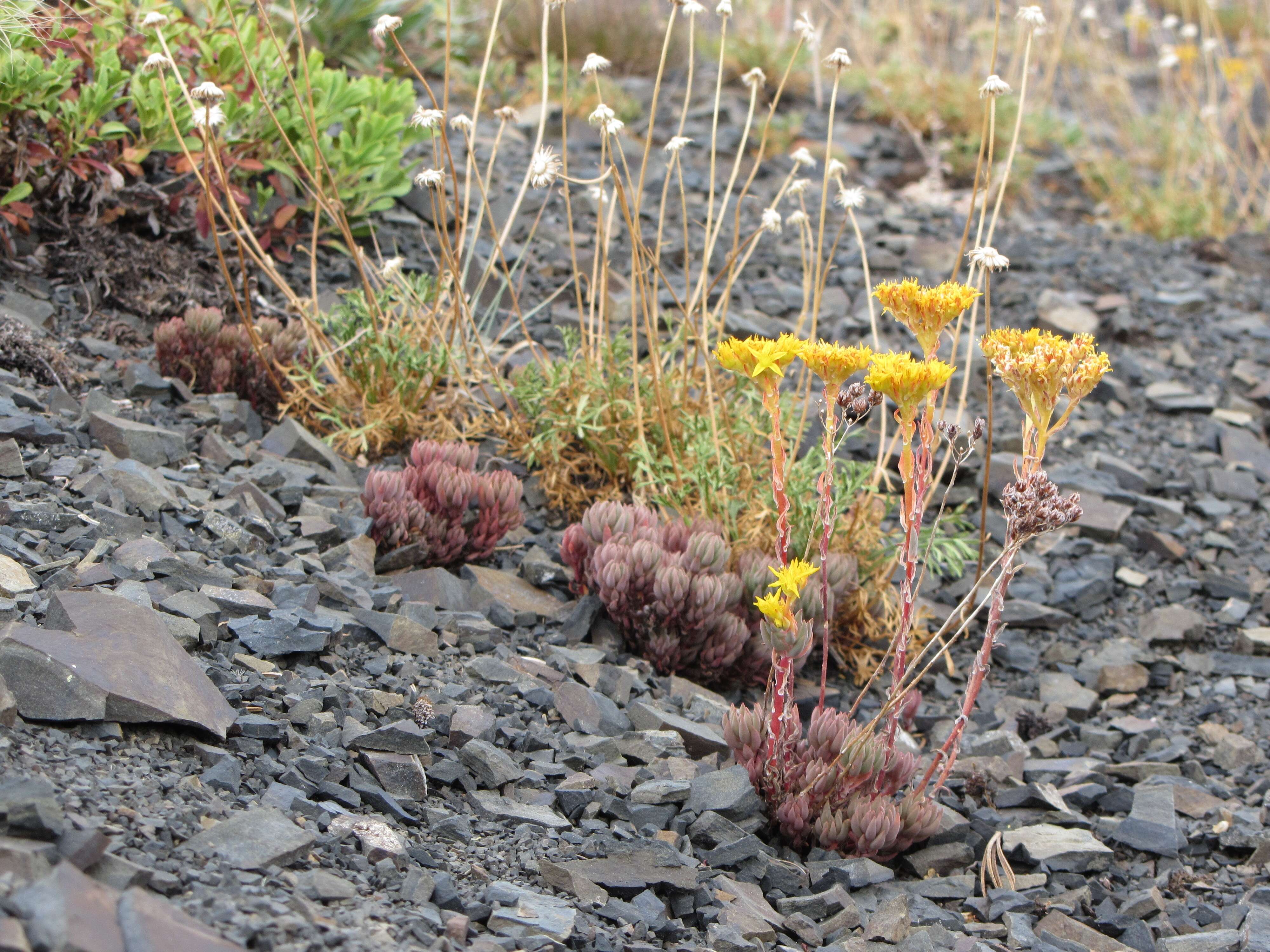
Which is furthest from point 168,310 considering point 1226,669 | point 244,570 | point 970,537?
point 1226,669

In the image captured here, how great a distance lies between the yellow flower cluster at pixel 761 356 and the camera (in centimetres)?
236

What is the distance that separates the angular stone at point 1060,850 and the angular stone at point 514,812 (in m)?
1.19

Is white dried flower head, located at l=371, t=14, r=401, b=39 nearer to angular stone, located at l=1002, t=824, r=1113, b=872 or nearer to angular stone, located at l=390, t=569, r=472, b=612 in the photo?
angular stone, located at l=390, t=569, r=472, b=612

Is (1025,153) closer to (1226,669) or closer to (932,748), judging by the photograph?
(1226,669)

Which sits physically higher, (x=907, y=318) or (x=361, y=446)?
(x=907, y=318)

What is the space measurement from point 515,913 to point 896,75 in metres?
7.88

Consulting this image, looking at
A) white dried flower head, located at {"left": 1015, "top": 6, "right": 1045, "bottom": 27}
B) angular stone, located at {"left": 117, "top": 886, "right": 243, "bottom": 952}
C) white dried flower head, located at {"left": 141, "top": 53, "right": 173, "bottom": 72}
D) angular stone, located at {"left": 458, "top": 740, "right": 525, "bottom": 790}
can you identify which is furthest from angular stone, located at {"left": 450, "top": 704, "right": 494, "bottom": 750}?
white dried flower head, located at {"left": 1015, "top": 6, "right": 1045, "bottom": 27}

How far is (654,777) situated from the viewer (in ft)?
8.93

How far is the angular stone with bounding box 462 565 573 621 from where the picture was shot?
338cm

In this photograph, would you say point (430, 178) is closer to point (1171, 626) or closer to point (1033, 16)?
point (1033, 16)

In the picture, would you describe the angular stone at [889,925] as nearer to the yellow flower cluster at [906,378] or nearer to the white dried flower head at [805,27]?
the yellow flower cluster at [906,378]

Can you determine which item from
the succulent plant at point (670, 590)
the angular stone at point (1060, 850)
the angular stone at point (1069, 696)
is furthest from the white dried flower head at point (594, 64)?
the angular stone at point (1069, 696)

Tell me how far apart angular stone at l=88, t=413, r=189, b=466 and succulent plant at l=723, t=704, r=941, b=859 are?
6.41 feet

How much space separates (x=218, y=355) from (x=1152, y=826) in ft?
10.9
